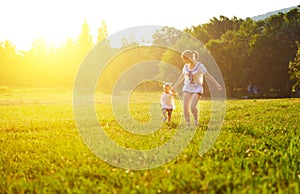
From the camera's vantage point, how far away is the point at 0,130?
12.6 meters

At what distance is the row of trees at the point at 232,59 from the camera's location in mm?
54438

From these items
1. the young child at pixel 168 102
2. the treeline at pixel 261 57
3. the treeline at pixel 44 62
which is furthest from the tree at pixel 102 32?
the young child at pixel 168 102

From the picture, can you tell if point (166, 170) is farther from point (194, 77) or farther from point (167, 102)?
point (167, 102)

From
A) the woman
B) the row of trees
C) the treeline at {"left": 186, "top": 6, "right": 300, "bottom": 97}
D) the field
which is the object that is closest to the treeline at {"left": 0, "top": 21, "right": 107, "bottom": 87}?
the row of trees

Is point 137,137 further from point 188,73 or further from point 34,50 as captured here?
point 34,50

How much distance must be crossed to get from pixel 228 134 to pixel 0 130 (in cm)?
748

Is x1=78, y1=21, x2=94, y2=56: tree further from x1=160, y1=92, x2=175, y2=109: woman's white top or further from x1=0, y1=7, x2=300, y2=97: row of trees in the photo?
x1=160, y1=92, x2=175, y2=109: woman's white top

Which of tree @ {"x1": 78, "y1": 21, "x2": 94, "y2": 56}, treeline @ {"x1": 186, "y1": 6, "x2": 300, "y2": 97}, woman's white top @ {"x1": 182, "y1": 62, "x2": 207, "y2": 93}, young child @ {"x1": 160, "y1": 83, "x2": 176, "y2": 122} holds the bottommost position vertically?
young child @ {"x1": 160, "y1": 83, "x2": 176, "y2": 122}

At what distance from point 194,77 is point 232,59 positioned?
4502cm

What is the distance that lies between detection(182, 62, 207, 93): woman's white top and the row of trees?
111 feet

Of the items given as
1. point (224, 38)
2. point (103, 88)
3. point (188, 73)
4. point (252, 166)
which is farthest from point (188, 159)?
point (103, 88)

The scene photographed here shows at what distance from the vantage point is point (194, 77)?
11.8 m

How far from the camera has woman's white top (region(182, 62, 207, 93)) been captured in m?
11.7

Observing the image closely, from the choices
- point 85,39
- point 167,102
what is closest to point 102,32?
point 85,39
